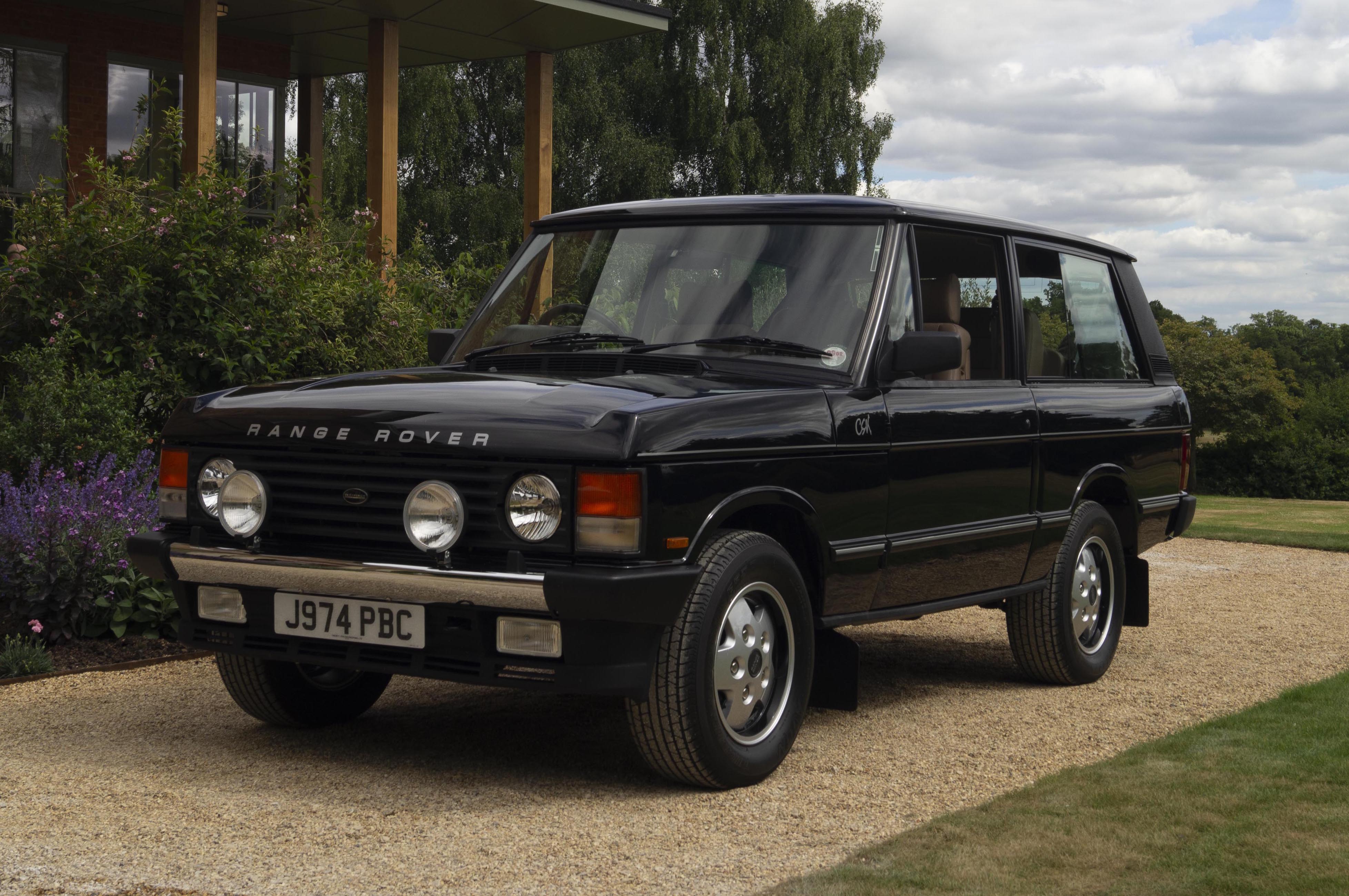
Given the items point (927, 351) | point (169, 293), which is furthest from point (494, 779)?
point (169, 293)

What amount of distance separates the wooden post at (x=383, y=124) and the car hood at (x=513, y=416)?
12190mm

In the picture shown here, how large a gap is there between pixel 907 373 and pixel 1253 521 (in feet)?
52.5

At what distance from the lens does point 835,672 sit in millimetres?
5625

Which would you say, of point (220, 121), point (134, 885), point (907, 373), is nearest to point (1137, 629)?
point (907, 373)

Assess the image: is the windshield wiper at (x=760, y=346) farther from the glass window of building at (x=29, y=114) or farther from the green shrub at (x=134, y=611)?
the glass window of building at (x=29, y=114)

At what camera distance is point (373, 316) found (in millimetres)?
11156

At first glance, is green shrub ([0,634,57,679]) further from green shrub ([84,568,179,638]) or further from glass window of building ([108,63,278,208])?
glass window of building ([108,63,278,208])

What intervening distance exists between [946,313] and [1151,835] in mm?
2616

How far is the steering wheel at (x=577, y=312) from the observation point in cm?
595

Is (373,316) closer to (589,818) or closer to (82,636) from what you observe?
(82,636)

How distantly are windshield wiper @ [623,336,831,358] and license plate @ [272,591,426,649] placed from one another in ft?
4.70

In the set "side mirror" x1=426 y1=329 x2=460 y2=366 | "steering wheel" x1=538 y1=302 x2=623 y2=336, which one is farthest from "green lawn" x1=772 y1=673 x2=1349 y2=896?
"side mirror" x1=426 y1=329 x2=460 y2=366

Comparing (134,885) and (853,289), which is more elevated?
(853,289)

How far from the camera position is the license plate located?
475 cm
